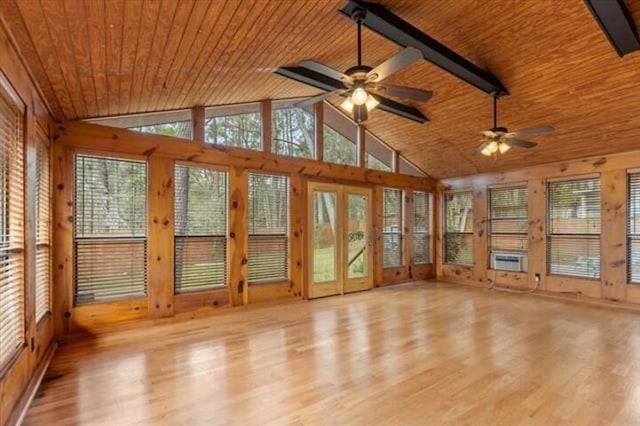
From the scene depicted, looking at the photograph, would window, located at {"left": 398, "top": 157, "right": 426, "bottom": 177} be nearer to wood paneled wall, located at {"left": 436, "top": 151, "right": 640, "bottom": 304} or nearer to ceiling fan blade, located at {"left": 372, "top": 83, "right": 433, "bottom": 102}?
wood paneled wall, located at {"left": 436, "top": 151, "right": 640, "bottom": 304}

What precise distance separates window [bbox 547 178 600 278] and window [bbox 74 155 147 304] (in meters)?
6.56

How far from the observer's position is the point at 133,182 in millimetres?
4262

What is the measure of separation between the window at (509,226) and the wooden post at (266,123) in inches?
181

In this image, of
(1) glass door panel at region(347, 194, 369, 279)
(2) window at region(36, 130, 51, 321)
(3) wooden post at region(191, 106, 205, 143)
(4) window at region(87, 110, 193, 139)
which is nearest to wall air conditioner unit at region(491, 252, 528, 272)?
(1) glass door panel at region(347, 194, 369, 279)

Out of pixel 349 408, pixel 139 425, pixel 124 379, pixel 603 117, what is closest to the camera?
pixel 139 425

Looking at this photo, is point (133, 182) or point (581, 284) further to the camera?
point (581, 284)

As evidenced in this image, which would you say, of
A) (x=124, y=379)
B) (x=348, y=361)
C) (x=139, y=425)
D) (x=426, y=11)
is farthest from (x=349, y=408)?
(x=426, y=11)

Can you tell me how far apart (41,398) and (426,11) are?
445 cm

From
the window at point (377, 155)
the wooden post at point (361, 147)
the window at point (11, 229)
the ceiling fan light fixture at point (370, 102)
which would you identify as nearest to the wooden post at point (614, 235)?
the window at point (377, 155)

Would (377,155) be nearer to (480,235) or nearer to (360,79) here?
(480,235)

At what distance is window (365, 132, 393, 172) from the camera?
6.75m

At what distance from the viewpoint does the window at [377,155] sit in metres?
6.75

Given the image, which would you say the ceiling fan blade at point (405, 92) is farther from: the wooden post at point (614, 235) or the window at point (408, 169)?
the wooden post at point (614, 235)

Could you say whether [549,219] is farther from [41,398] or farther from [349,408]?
[41,398]
